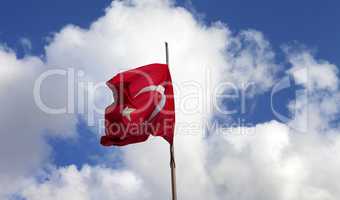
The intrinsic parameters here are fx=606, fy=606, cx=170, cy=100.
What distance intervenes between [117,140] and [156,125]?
2.40 meters

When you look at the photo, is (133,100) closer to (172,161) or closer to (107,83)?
(107,83)

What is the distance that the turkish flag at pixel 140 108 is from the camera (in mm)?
34500

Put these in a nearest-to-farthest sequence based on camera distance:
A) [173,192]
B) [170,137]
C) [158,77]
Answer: [173,192] < [170,137] < [158,77]

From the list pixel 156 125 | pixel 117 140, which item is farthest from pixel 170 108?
pixel 117 140

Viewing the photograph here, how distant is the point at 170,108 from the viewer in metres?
35.1

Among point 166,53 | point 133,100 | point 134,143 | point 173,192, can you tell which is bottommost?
point 173,192

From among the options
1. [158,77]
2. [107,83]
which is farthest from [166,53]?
[107,83]

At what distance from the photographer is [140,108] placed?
3553 cm

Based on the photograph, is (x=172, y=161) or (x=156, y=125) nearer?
A: (x=172, y=161)

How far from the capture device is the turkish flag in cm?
3450

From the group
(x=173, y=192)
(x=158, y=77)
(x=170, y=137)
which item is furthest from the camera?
(x=158, y=77)

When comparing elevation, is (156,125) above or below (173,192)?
above

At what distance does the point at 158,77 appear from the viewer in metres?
36.3

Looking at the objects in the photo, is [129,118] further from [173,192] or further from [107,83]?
[173,192]
